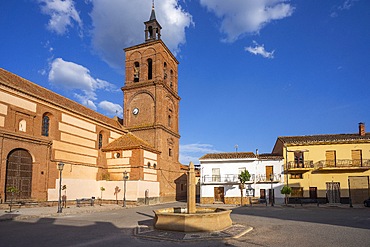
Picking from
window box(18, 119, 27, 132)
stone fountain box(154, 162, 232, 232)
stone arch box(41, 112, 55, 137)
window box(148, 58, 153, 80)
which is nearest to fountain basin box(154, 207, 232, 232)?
stone fountain box(154, 162, 232, 232)

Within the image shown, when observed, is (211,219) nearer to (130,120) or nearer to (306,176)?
(306,176)

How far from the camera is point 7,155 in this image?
61.9 ft

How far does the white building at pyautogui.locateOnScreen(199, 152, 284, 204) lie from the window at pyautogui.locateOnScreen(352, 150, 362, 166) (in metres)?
6.60

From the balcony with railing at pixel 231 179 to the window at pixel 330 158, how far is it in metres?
4.80

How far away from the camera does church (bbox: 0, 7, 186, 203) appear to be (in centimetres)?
1990

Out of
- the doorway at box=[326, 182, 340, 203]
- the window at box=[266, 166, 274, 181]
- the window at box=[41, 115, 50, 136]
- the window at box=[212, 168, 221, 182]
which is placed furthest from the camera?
the window at box=[212, 168, 221, 182]

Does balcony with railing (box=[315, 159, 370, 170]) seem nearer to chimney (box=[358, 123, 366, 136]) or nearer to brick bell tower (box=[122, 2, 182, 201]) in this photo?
chimney (box=[358, 123, 366, 136])

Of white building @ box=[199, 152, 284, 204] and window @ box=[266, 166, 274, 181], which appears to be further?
window @ box=[266, 166, 274, 181]

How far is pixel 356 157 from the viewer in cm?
2908

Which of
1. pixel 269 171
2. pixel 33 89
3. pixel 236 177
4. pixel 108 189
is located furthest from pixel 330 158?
pixel 33 89

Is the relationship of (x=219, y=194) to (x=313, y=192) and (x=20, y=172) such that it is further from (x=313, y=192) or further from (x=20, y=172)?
(x=20, y=172)

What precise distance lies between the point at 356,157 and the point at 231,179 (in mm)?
12100

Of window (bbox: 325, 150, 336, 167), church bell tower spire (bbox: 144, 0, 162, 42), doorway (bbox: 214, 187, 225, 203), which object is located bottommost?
A: doorway (bbox: 214, 187, 225, 203)

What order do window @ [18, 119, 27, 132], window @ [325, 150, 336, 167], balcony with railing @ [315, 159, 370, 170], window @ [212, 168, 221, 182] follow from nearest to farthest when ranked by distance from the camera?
1. window @ [18, 119, 27, 132]
2. balcony with railing @ [315, 159, 370, 170]
3. window @ [325, 150, 336, 167]
4. window @ [212, 168, 221, 182]
